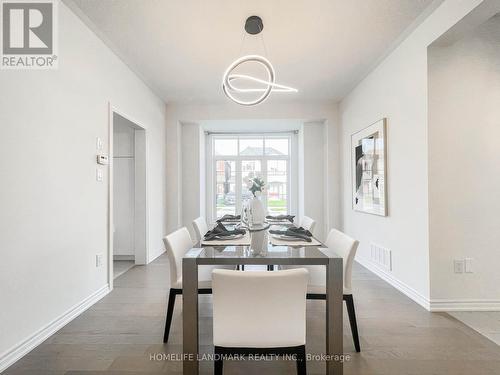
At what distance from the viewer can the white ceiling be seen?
7.82 feet

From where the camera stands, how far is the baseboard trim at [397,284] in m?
2.57

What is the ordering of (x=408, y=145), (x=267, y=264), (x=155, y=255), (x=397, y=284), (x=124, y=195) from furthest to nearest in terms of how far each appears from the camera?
1. (x=155, y=255)
2. (x=124, y=195)
3. (x=397, y=284)
4. (x=408, y=145)
5. (x=267, y=264)

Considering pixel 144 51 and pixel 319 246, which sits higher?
pixel 144 51

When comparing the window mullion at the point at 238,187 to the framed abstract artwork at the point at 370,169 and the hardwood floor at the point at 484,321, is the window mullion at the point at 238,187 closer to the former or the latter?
the framed abstract artwork at the point at 370,169

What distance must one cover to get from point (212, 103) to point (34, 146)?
3362 millimetres

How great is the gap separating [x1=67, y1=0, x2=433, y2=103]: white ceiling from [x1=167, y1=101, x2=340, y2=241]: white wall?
39.4 inches

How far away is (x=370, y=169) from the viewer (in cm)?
363

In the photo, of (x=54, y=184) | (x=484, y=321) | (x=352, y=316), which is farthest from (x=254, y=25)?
(x=484, y=321)

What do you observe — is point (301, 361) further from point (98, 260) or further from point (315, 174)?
point (315, 174)

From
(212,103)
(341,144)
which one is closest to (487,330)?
(341,144)

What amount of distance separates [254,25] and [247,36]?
0.26 meters

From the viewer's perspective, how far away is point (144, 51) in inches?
124

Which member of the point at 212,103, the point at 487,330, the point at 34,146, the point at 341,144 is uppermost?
the point at 212,103

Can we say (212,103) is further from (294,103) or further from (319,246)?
(319,246)
